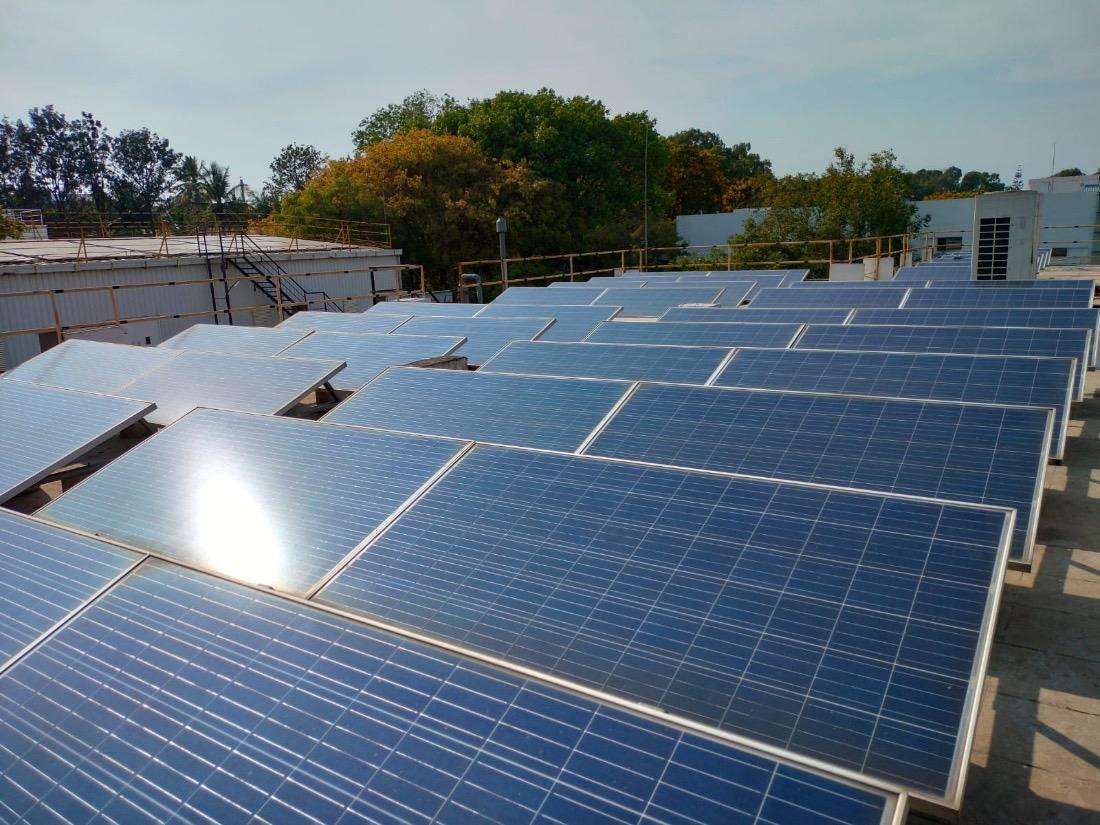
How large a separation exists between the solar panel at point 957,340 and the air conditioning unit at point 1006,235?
9.44 metres

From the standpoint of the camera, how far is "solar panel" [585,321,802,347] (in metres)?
10.1

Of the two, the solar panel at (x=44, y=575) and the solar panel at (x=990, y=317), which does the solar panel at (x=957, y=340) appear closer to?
the solar panel at (x=990, y=317)

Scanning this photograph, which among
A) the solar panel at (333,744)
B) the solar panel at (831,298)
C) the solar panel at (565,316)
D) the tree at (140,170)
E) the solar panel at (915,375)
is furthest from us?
the tree at (140,170)

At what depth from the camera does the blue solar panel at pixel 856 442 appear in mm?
4484

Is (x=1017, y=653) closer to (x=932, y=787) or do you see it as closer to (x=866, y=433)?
(x=866, y=433)

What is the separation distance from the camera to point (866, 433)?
5.02 meters

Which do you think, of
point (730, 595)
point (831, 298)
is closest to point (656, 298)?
point (831, 298)

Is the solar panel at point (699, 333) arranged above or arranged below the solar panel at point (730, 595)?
above

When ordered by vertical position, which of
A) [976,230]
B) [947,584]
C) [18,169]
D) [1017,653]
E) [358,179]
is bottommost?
[1017,653]

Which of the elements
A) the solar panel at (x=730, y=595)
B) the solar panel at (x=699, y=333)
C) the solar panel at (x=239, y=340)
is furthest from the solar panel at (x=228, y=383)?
the solar panel at (x=699, y=333)

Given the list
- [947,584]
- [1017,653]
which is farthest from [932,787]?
[1017,653]

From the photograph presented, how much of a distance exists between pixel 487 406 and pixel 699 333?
501 centimetres

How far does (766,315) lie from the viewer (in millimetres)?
13320

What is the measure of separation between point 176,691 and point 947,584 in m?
3.02
